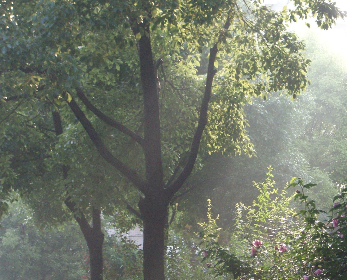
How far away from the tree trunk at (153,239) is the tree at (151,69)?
0.02m

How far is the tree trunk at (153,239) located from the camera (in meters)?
8.31

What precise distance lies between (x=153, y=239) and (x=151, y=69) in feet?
9.94

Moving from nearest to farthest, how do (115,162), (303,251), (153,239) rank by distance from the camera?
(303,251) < (153,239) < (115,162)

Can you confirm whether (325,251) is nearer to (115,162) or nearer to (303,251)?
(303,251)

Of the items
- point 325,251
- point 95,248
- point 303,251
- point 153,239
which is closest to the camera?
point 325,251

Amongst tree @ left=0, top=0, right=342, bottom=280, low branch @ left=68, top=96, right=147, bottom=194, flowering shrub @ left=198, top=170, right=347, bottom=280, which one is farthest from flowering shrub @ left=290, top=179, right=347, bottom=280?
low branch @ left=68, top=96, right=147, bottom=194

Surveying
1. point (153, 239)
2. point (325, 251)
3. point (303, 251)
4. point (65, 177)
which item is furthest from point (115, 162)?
point (65, 177)

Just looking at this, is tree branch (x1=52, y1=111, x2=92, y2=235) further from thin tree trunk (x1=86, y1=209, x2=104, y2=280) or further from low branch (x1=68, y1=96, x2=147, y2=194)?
low branch (x1=68, y1=96, x2=147, y2=194)

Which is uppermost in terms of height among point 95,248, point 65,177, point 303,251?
point 65,177

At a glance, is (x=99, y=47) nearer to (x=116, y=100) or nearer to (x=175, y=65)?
(x=116, y=100)

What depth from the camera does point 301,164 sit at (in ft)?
70.3

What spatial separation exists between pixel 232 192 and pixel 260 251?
11089mm

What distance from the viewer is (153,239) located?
329 inches

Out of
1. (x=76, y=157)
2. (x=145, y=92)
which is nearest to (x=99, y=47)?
(x=145, y=92)
